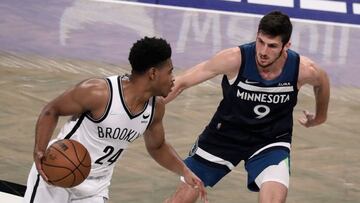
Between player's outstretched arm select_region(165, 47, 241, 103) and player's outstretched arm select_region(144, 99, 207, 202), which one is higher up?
player's outstretched arm select_region(165, 47, 241, 103)

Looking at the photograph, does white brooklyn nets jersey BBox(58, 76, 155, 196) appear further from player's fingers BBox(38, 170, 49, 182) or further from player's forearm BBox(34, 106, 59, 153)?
player's fingers BBox(38, 170, 49, 182)

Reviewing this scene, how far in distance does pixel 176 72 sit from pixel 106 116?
5.12 meters

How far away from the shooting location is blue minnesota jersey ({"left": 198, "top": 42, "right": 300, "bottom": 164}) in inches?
254

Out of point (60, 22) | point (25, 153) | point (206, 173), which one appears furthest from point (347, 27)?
point (206, 173)

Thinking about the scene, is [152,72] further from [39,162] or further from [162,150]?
[39,162]

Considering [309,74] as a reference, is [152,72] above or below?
above

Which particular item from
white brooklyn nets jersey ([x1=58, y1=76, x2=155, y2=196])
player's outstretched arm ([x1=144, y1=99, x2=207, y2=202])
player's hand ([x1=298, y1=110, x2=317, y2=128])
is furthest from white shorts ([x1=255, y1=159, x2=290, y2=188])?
white brooklyn nets jersey ([x1=58, y1=76, x2=155, y2=196])

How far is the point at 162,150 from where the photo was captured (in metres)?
5.94

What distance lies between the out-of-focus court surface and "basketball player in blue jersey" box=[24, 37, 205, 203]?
1586mm

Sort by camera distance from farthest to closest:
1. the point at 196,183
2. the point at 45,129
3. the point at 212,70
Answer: the point at 212,70
the point at 196,183
the point at 45,129

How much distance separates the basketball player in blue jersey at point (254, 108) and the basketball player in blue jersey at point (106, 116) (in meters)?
0.72

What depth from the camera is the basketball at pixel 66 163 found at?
Result: 540 centimetres

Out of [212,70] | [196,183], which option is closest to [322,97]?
[212,70]

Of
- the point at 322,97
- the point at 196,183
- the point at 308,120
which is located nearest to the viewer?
the point at 196,183
